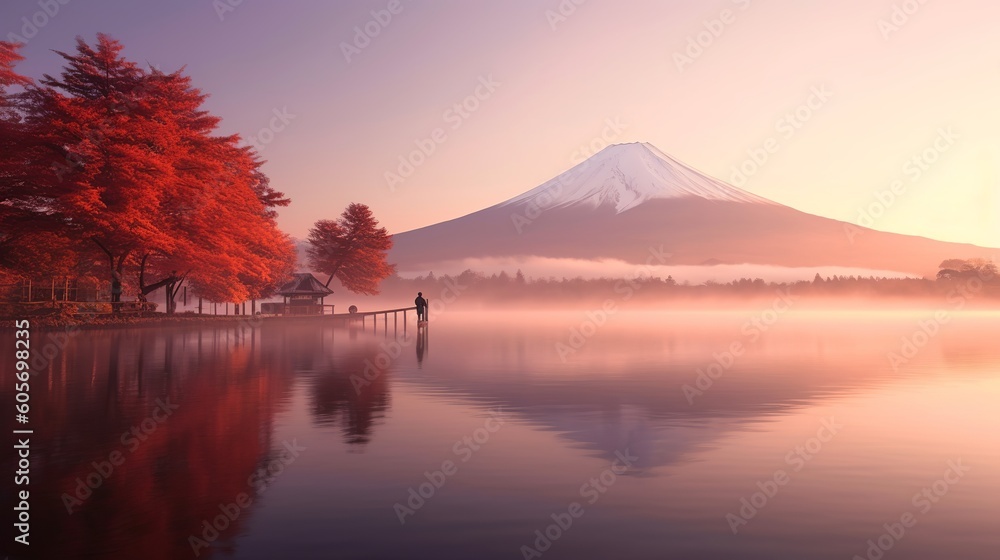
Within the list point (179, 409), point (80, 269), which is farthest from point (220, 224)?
point (179, 409)

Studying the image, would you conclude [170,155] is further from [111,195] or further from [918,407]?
[918,407]

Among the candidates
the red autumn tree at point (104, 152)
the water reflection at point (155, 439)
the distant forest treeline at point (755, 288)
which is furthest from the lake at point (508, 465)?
the distant forest treeline at point (755, 288)

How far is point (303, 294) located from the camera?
72.8m

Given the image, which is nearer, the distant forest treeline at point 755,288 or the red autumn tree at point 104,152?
the red autumn tree at point 104,152

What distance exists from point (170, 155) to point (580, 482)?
38874 millimetres

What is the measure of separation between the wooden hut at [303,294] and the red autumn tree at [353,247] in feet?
27.0

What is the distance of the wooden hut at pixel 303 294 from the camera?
72.6 meters

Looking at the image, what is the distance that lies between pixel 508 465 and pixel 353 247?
72.9 metres

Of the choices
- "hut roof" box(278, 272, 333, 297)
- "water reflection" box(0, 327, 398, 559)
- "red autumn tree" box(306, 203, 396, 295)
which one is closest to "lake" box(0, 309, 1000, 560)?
"water reflection" box(0, 327, 398, 559)

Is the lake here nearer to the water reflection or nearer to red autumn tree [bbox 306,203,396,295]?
the water reflection

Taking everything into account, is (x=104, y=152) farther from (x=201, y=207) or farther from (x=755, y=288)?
(x=755, y=288)

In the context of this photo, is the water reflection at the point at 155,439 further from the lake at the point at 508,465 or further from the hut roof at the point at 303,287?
the hut roof at the point at 303,287

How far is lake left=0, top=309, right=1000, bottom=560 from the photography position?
729 centimetres

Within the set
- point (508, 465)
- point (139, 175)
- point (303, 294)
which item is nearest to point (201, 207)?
point (139, 175)
